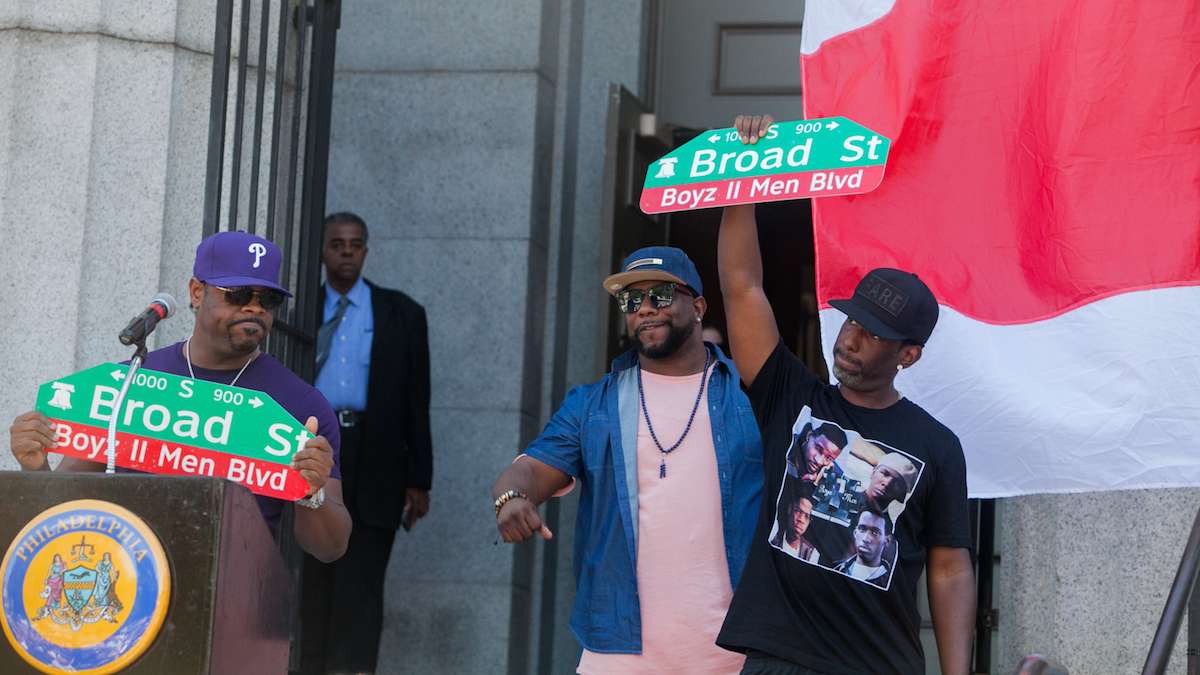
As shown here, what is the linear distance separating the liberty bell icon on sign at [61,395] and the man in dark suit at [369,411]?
11.7ft

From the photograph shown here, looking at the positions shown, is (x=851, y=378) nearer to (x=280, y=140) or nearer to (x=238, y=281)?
(x=238, y=281)

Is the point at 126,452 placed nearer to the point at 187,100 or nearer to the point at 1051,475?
the point at 187,100

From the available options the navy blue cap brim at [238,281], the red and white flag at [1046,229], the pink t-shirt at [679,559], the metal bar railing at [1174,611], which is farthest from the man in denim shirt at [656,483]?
the metal bar railing at [1174,611]

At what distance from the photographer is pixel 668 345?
553 centimetres

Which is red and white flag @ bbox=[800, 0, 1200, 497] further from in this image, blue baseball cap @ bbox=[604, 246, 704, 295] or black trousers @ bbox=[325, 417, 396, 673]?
black trousers @ bbox=[325, 417, 396, 673]

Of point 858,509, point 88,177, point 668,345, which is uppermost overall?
point 88,177

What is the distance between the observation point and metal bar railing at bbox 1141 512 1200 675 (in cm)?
498

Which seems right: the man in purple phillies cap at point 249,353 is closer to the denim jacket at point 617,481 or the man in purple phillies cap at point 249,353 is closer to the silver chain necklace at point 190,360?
the silver chain necklace at point 190,360

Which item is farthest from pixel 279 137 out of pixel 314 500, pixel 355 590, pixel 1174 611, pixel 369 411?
pixel 1174 611

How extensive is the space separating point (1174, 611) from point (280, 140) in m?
3.73

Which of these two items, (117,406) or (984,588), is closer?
(117,406)

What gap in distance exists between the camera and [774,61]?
9.73m

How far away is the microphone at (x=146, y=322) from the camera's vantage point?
4.63 metres

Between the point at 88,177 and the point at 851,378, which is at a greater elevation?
the point at 88,177
